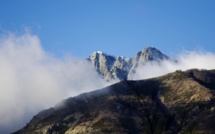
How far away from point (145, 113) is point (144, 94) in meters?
3.82

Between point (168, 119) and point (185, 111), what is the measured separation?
6.84 ft

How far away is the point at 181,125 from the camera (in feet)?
140

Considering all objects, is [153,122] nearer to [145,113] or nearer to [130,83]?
[145,113]

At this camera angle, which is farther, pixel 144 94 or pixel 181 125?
pixel 144 94

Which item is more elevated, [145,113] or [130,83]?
[130,83]

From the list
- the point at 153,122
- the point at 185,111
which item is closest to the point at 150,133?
the point at 153,122

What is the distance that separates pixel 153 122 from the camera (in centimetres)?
4253

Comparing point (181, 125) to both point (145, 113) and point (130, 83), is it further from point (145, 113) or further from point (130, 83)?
point (130, 83)

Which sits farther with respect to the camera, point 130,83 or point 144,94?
point 144,94

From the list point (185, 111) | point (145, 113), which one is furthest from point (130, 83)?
point (185, 111)

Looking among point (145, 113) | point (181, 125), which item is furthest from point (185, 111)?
point (145, 113)

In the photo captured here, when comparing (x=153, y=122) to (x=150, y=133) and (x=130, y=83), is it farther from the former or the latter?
(x=130, y=83)

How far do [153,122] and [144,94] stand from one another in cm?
434

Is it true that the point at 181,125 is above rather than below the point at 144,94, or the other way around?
below
